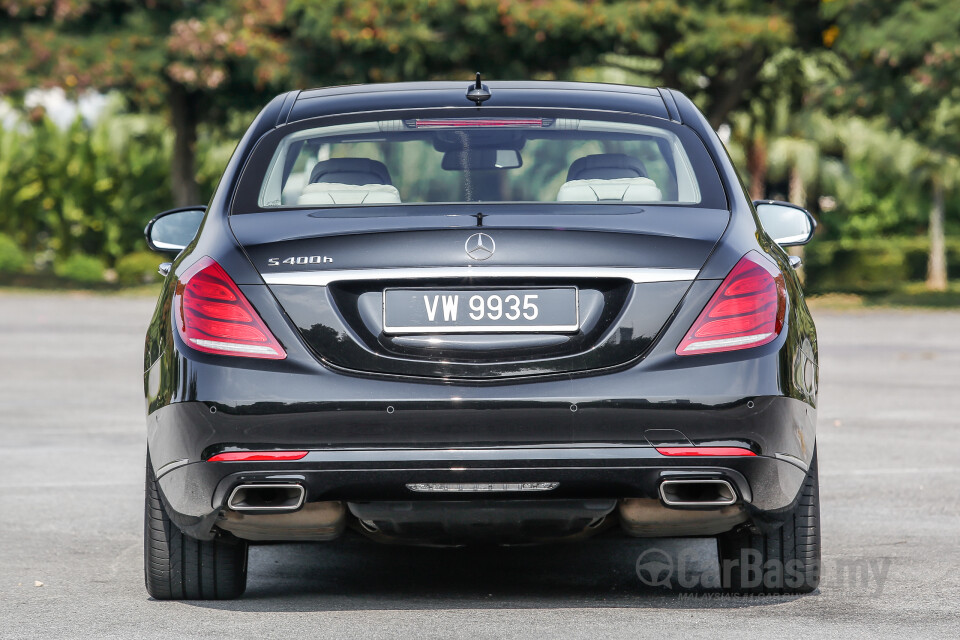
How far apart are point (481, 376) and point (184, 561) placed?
1.25 metres

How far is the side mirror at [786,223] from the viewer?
227 inches

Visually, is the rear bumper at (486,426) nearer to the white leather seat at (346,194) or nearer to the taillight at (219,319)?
the taillight at (219,319)

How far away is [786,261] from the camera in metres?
5.22

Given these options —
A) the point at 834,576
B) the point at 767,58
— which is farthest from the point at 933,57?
the point at 834,576

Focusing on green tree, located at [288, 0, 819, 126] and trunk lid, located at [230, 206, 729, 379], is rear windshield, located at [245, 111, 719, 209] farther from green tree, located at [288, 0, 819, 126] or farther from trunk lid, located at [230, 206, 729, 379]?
green tree, located at [288, 0, 819, 126]

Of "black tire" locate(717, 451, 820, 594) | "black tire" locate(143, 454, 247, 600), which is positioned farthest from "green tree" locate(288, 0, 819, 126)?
"black tire" locate(143, 454, 247, 600)

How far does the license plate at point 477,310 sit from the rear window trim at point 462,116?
371 millimetres

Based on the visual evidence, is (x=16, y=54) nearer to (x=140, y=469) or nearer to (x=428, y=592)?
(x=140, y=469)

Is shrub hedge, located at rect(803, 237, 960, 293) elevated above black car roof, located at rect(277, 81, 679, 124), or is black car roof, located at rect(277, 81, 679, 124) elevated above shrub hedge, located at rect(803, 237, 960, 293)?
black car roof, located at rect(277, 81, 679, 124)

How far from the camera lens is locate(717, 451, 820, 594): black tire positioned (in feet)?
16.5

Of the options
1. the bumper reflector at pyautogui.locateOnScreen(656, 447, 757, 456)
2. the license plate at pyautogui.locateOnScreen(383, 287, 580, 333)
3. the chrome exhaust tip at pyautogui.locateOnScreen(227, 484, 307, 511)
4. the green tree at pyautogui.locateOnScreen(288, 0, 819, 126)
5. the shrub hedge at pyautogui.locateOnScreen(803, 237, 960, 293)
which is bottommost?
the shrub hedge at pyautogui.locateOnScreen(803, 237, 960, 293)

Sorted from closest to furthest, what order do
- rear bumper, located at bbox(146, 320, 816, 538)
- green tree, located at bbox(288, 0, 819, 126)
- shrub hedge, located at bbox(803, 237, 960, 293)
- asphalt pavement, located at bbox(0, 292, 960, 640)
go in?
rear bumper, located at bbox(146, 320, 816, 538), asphalt pavement, located at bbox(0, 292, 960, 640), green tree, located at bbox(288, 0, 819, 126), shrub hedge, located at bbox(803, 237, 960, 293)

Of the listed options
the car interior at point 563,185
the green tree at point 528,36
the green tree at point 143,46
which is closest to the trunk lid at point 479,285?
the car interior at point 563,185

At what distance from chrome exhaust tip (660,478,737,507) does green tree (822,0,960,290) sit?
69.5 ft
